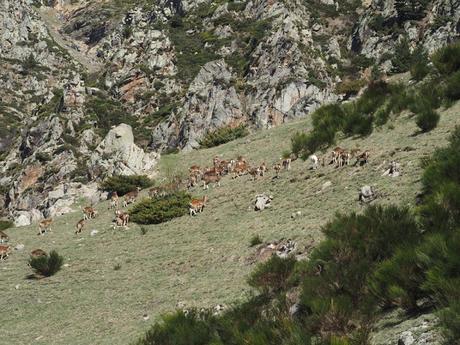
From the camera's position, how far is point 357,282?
6.88m

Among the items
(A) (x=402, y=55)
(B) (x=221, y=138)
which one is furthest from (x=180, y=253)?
(A) (x=402, y=55)

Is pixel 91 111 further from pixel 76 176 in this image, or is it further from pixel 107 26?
pixel 107 26

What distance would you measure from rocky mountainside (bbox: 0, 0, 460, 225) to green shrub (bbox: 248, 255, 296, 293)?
31688 millimetres

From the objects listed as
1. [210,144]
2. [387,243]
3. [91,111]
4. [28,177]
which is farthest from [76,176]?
[387,243]

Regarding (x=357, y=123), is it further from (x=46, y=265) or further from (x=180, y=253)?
(x=46, y=265)

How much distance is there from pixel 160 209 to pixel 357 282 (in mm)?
13299

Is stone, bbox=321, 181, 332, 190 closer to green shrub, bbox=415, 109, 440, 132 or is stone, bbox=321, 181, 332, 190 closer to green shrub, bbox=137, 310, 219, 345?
green shrub, bbox=415, 109, 440, 132

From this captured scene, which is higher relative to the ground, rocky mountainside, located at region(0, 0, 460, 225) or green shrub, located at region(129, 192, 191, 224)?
rocky mountainside, located at region(0, 0, 460, 225)

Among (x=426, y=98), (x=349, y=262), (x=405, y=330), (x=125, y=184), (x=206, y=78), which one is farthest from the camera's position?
(x=206, y=78)

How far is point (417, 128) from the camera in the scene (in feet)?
53.6

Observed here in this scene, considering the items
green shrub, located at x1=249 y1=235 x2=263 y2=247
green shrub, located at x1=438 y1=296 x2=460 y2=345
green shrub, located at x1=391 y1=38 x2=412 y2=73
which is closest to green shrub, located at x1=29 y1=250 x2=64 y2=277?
green shrub, located at x1=249 y1=235 x2=263 y2=247

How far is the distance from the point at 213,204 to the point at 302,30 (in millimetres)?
69925

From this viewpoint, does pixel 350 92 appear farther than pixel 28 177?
No

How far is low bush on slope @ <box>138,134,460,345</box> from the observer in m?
5.80
